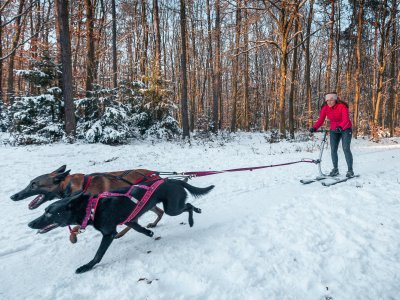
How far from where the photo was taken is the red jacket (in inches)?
236

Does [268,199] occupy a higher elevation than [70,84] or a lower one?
lower

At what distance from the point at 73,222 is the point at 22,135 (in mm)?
11337

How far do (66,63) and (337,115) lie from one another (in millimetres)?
11089

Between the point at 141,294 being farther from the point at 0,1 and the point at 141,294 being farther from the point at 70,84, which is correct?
the point at 0,1

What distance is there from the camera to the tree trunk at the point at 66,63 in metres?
11.7

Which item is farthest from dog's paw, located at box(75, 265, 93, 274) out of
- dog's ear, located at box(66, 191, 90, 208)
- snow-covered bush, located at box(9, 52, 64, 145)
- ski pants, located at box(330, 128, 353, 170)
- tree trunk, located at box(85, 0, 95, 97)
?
tree trunk, located at box(85, 0, 95, 97)

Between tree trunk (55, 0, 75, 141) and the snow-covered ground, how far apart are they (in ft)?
23.0

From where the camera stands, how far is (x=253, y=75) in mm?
34875

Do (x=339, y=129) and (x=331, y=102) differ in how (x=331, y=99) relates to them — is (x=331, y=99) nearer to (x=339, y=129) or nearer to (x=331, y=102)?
(x=331, y=102)

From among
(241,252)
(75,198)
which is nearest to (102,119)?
(75,198)

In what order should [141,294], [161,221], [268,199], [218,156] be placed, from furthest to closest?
1. [218,156]
2. [268,199]
3. [161,221]
4. [141,294]

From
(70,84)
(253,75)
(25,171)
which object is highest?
(253,75)

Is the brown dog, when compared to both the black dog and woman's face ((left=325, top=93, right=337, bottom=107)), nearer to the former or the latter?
the black dog

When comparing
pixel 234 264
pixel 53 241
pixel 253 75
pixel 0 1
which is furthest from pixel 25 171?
pixel 253 75
